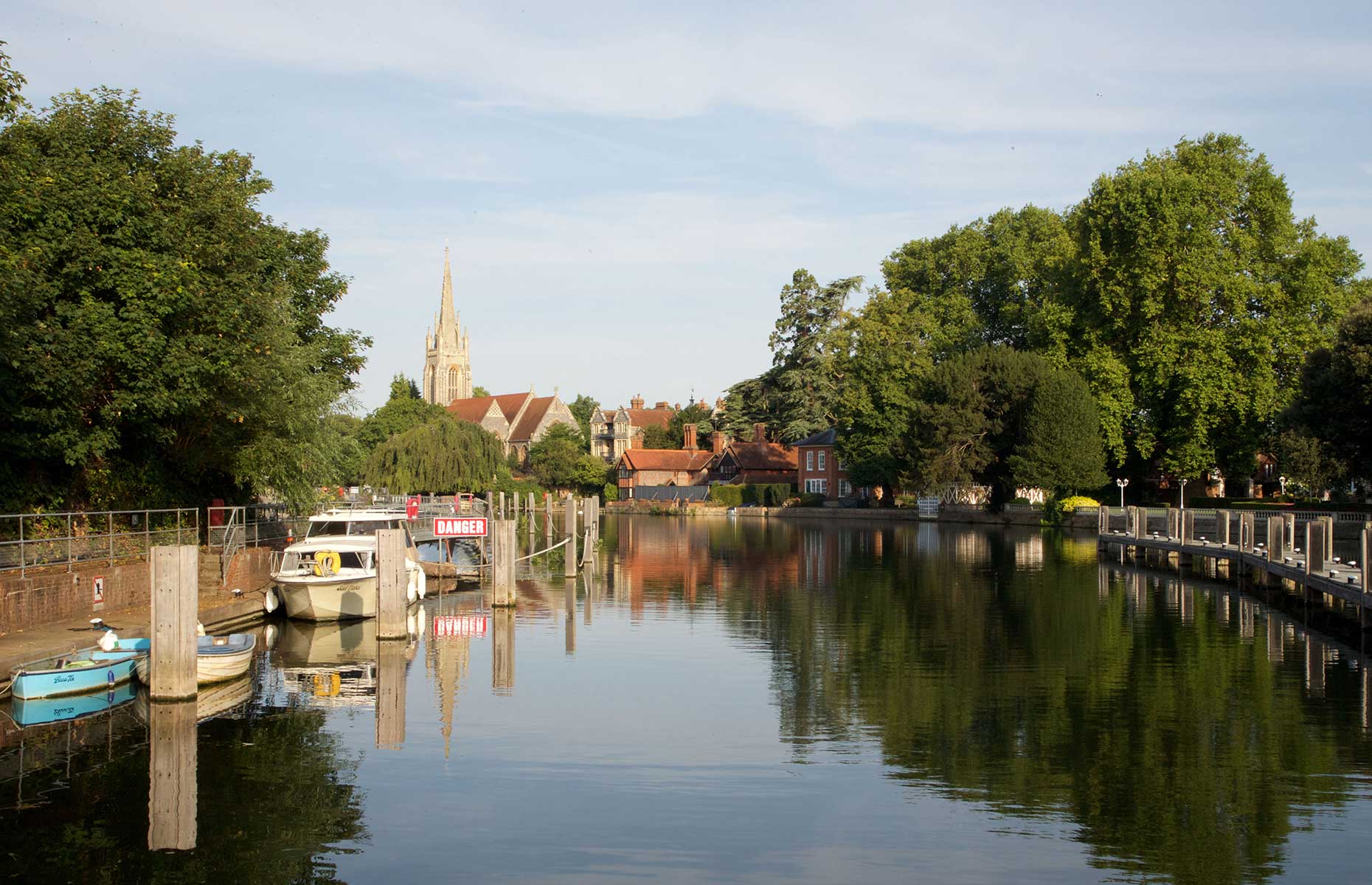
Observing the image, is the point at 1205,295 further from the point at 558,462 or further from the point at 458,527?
the point at 558,462

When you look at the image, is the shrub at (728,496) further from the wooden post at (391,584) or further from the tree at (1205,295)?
the wooden post at (391,584)

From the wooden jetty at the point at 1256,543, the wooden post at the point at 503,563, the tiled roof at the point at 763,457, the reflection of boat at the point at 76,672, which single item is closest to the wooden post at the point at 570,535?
the wooden post at the point at 503,563

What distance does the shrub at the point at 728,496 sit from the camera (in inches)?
4139

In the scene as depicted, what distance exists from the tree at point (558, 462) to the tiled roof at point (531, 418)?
2945 cm

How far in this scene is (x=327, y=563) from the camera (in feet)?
84.8

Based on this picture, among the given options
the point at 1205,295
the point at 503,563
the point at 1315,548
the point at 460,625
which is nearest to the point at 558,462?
the point at 1205,295

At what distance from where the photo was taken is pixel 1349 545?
36.2m

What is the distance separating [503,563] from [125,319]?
32.5 ft

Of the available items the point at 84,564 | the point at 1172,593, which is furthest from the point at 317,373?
the point at 1172,593

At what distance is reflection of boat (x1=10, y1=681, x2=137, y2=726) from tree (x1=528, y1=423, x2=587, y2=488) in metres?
101

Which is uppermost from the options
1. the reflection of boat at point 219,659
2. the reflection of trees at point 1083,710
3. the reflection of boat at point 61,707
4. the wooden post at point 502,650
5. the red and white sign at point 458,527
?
the red and white sign at point 458,527

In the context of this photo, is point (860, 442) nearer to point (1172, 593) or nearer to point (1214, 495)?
point (1214, 495)

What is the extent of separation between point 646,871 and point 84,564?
15.9 meters

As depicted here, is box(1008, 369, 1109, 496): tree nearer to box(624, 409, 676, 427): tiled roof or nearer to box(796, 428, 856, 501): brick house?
box(796, 428, 856, 501): brick house
